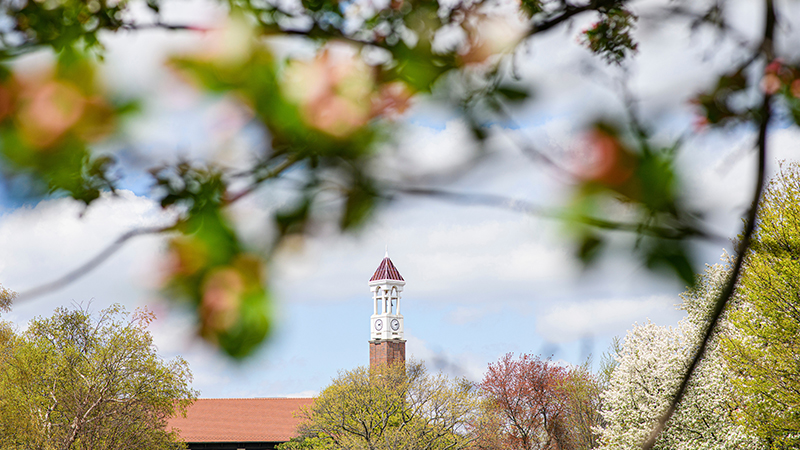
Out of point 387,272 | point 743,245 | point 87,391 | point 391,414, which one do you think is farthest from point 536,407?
point 743,245

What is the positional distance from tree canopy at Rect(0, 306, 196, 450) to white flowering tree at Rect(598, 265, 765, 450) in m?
15.5

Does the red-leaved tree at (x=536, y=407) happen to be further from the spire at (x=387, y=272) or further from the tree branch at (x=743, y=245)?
the tree branch at (x=743, y=245)

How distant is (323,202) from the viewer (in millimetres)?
980

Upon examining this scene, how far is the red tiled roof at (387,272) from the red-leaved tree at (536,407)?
1611 cm

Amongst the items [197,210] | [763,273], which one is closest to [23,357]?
[763,273]

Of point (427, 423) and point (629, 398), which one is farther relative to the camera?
point (427, 423)

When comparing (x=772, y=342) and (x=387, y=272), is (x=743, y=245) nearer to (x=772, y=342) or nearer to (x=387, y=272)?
(x=772, y=342)

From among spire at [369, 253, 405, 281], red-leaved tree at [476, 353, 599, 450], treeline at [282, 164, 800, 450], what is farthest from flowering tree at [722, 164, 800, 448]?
spire at [369, 253, 405, 281]

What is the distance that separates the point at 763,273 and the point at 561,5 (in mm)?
17974

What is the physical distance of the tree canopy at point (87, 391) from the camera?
21406mm

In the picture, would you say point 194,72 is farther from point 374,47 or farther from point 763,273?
point 763,273

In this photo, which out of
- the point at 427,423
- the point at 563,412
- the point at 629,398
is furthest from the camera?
the point at 563,412

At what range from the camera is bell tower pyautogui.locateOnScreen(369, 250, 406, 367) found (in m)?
53.2

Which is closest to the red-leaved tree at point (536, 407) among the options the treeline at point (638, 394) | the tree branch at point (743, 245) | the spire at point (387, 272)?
the treeline at point (638, 394)
